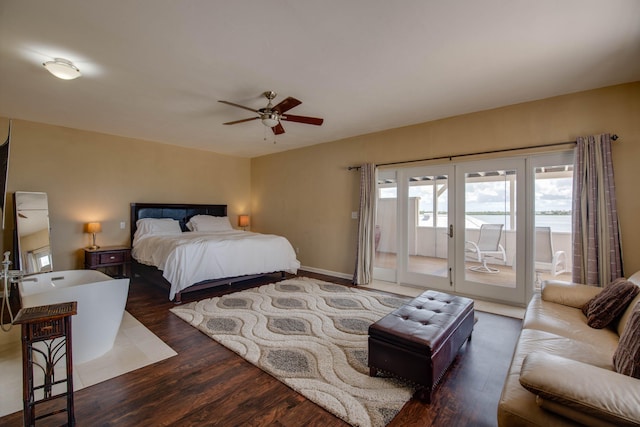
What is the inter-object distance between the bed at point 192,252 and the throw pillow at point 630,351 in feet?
13.3

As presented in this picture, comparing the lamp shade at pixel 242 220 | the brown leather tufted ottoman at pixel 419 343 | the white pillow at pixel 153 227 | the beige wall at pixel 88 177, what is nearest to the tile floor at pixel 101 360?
the brown leather tufted ottoman at pixel 419 343

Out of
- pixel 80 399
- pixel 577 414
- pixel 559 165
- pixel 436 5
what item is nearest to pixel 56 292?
pixel 80 399

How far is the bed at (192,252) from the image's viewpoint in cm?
387

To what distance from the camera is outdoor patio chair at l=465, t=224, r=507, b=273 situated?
3.84 m

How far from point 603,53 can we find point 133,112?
5.31 m

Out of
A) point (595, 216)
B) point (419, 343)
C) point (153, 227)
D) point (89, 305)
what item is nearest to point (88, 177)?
point (153, 227)

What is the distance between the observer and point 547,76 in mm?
2898

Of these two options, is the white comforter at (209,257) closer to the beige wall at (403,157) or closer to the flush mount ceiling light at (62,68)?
the beige wall at (403,157)

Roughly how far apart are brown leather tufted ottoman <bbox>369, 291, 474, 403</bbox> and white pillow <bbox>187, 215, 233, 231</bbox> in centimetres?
462

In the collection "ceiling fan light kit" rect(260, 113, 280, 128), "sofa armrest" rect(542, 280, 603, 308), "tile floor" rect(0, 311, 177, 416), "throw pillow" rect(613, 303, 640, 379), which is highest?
"ceiling fan light kit" rect(260, 113, 280, 128)

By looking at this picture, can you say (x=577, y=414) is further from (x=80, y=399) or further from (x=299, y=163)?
(x=299, y=163)

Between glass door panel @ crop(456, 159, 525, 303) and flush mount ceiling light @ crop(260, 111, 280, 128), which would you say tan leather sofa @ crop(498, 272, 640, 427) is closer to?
glass door panel @ crop(456, 159, 525, 303)

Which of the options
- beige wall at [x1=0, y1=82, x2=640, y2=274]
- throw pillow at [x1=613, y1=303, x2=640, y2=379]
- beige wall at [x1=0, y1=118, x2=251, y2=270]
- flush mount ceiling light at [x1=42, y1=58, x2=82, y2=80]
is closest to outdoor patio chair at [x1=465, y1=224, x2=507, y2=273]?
beige wall at [x1=0, y1=82, x2=640, y2=274]

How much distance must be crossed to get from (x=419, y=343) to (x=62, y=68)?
3.83 m
